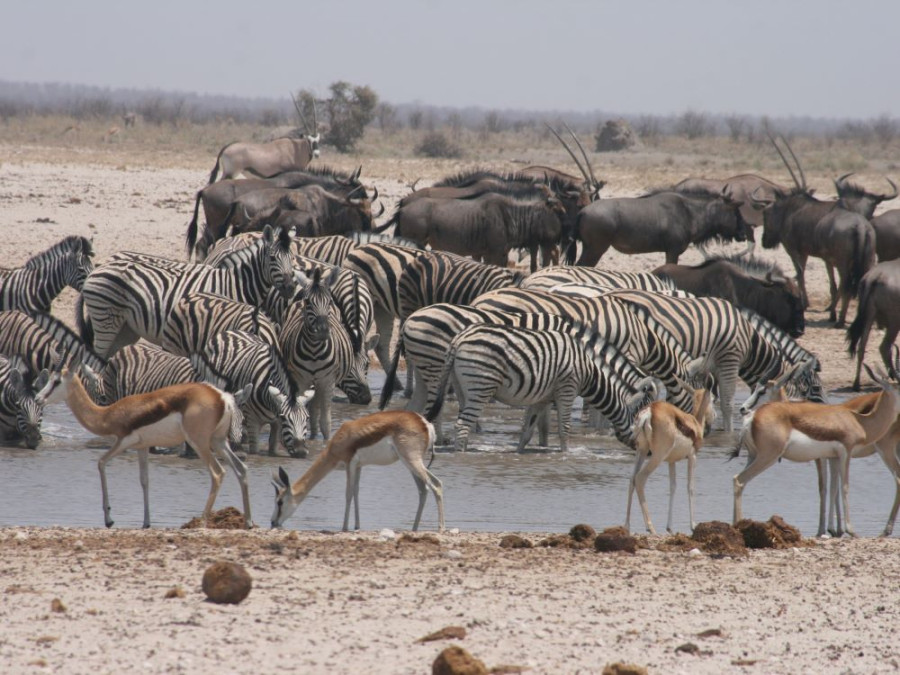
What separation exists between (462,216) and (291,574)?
35.8 feet

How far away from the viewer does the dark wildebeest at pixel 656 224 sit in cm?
1756

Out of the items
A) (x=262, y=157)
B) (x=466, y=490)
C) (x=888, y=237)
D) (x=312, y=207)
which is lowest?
(x=466, y=490)

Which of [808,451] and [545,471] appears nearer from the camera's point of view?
[808,451]

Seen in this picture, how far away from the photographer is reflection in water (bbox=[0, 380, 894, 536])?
826 cm

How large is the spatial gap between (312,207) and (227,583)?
11.7 m

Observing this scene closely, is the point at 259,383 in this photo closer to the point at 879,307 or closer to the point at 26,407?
the point at 26,407

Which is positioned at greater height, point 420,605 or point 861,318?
point 861,318

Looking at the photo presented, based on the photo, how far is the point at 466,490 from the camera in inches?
360

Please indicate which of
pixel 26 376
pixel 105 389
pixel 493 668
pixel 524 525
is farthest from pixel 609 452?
pixel 493 668

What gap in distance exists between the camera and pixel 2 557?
6.25 m

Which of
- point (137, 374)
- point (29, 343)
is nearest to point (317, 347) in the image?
point (137, 374)

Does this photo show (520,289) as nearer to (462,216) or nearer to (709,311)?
(709,311)

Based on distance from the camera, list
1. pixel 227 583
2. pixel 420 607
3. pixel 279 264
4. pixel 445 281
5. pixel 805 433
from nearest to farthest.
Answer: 1. pixel 227 583
2. pixel 420 607
3. pixel 805 433
4. pixel 279 264
5. pixel 445 281

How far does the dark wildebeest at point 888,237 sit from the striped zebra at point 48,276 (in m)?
10.2
